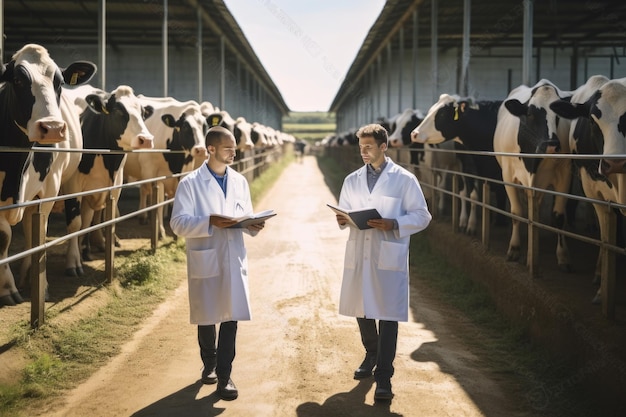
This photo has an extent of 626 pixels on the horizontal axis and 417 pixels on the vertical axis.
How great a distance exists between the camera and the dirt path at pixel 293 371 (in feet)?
14.2

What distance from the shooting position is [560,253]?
23.3 feet

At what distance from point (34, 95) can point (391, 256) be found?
3.36m

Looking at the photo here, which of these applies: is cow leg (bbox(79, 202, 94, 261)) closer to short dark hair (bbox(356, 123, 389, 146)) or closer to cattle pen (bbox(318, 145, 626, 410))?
cattle pen (bbox(318, 145, 626, 410))

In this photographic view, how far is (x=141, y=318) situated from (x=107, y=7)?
1446 cm

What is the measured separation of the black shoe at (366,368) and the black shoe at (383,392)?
18.5 inches

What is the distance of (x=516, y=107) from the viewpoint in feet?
26.8

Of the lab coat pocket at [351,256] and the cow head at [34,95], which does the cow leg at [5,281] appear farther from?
the lab coat pocket at [351,256]

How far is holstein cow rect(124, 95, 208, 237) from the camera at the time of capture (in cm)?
1141

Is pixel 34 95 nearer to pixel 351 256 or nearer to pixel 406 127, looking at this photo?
pixel 351 256

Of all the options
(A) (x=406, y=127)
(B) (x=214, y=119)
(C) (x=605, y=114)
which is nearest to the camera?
(C) (x=605, y=114)

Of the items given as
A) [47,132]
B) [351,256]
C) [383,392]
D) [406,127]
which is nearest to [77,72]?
[47,132]

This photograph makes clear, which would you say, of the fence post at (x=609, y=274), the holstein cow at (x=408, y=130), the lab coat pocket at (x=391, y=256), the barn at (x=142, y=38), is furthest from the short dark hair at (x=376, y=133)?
the barn at (x=142, y=38)

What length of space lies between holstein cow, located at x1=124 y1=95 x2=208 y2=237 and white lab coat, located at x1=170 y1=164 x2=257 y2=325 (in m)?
6.74

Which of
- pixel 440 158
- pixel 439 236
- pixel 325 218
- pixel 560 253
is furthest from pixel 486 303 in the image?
pixel 325 218
